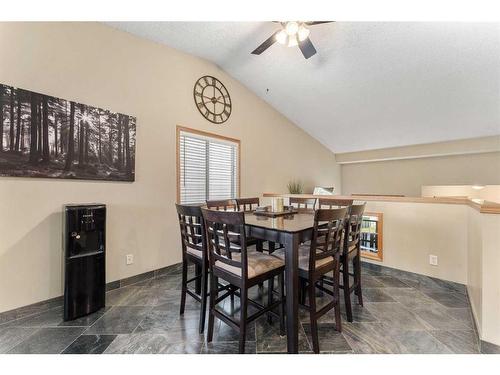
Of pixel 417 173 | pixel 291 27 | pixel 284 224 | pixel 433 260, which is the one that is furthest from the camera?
pixel 417 173

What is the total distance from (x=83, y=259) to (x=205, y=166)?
77.4 inches

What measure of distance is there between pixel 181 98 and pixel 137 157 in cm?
107

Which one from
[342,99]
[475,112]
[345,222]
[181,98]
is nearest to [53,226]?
[181,98]

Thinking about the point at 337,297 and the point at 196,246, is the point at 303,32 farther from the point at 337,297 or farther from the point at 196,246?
the point at 337,297

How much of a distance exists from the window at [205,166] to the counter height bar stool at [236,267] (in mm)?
1659

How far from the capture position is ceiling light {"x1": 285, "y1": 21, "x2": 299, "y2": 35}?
2.06 meters

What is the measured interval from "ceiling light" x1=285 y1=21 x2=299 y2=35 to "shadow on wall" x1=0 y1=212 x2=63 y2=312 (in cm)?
286

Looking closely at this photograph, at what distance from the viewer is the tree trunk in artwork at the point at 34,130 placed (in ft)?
6.21

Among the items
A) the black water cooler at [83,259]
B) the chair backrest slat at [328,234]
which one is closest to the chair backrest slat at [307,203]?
the chair backrest slat at [328,234]

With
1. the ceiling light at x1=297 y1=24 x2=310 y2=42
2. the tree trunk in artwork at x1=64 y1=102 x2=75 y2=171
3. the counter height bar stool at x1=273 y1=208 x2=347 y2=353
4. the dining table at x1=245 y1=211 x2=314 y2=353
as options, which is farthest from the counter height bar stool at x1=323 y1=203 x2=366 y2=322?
the tree trunk in artwork at x1=64 y1=102 x2=75 y2=171

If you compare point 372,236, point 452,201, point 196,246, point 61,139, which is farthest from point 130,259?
point 452,201

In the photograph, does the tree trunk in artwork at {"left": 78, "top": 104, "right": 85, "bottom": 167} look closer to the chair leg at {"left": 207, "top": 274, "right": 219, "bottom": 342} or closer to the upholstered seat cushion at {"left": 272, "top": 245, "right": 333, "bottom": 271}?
the chair leg at {"left": 207, "top": 274, "right": 219, "bottom": 342}

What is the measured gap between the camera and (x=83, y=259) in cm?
193
